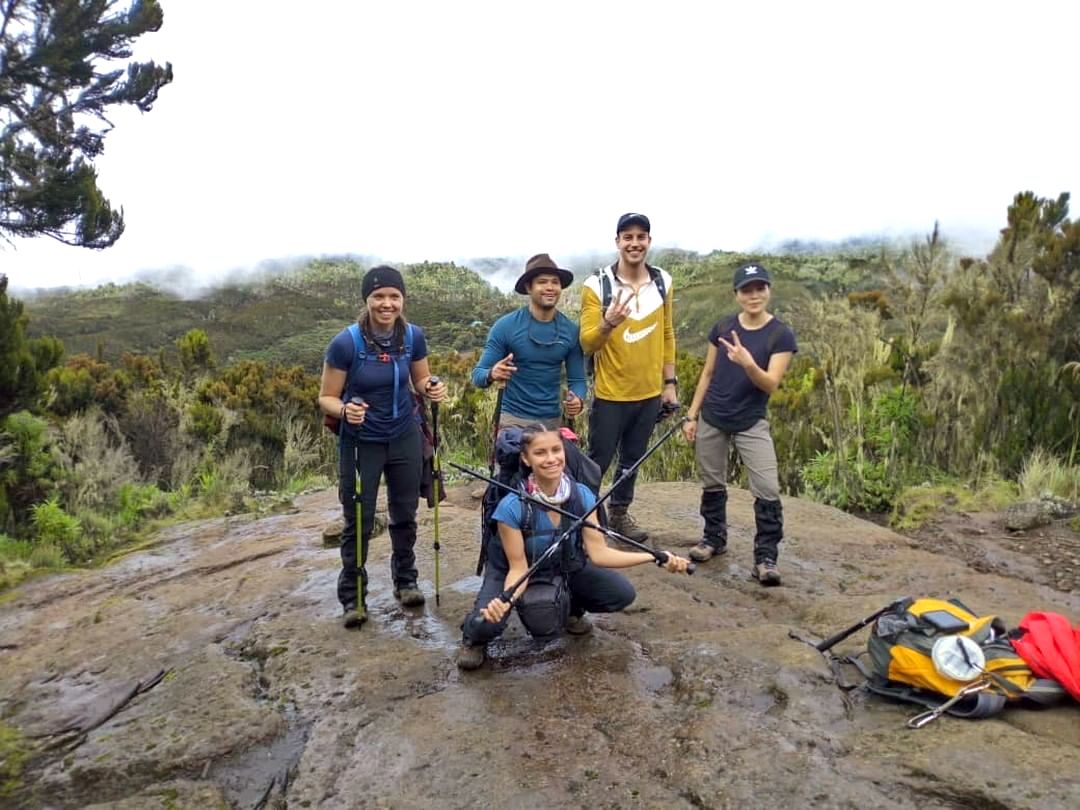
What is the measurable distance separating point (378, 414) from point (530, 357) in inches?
35.5

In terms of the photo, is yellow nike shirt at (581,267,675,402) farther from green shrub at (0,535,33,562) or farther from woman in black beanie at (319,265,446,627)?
green shrub at (0,535,33,562)

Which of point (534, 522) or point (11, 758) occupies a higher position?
point (534, 522)

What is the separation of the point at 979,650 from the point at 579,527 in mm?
1622

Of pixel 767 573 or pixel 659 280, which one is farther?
pixel 659 280

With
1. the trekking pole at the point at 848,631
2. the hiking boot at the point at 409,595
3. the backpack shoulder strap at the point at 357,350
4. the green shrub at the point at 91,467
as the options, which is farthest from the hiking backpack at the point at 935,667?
the green shrub at the point at 91,467

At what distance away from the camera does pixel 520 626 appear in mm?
3914

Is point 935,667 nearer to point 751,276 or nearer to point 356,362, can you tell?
point 751,276

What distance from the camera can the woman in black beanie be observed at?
3.81m

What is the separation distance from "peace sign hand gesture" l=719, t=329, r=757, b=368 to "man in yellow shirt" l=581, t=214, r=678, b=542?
1.34 ft

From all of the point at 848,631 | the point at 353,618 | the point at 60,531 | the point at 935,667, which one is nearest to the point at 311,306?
the point at 60,531

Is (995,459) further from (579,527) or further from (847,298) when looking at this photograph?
(579,527)

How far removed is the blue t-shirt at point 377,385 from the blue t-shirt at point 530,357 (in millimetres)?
452

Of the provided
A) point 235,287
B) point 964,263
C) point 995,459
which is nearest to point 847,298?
point 964,263

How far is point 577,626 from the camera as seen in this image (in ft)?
12.3
